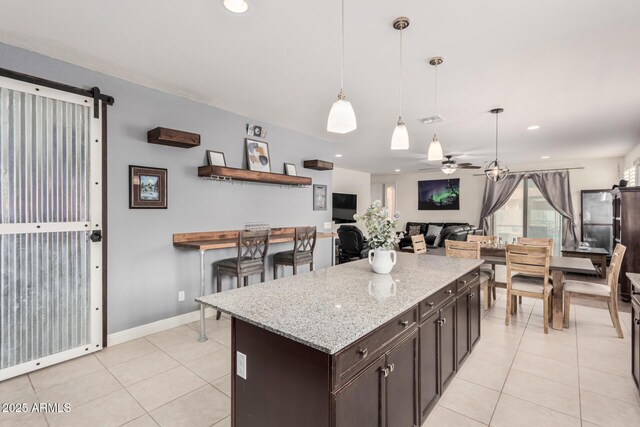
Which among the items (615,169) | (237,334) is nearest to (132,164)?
(237,334)

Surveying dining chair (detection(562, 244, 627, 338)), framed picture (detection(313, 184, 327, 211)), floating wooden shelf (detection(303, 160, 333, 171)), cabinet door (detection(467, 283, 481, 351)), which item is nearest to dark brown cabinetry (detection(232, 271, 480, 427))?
cabinet door (detection(467, 283, 481, 351))

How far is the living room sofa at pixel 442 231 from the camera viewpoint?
22.3 ft

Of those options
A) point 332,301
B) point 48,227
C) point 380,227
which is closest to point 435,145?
point 380,227

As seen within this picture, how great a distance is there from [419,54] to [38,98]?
3088 millimetres

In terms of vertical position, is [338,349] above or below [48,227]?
below

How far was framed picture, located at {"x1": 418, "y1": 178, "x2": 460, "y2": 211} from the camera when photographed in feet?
30.1

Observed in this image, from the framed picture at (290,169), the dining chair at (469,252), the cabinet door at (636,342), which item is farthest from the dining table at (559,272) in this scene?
the framed picture at (290,169)

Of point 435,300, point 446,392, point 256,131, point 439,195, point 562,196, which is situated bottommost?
point 446,392

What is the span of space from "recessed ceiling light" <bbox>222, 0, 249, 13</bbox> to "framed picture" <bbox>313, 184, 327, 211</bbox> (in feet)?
11.2

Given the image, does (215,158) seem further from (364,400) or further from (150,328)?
(364,400)

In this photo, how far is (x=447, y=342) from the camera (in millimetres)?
2156

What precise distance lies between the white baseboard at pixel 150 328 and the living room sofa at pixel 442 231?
4.39 metres

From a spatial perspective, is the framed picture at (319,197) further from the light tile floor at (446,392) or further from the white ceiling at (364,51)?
the light tile floor at (446,392)

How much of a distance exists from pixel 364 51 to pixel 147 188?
2.46m
